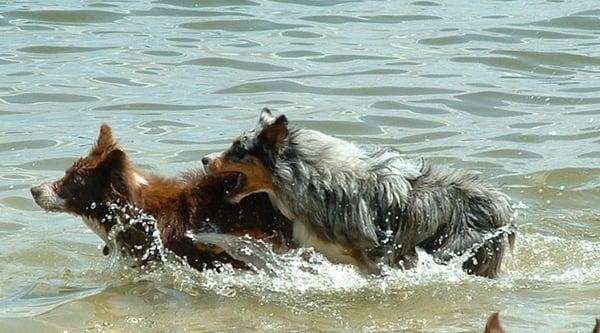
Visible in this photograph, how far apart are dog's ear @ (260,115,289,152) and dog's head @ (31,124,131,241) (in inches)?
35.5

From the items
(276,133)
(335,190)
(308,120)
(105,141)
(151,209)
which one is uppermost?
(276,133)

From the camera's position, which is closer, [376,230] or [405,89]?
[376,230]

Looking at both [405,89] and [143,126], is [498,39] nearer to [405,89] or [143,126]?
[405,89]

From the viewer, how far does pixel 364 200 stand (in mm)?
8219

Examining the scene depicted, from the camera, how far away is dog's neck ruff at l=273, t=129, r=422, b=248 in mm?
8141

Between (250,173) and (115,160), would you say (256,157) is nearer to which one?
(250,173)

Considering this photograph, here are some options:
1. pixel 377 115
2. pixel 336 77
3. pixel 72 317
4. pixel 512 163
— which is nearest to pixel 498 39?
pixel 336 77

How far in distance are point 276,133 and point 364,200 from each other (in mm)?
657

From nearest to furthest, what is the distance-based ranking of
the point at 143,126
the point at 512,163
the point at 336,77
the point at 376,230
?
the point at 376,230
the point at 512,163
the point at 143,126
the point at 336,77

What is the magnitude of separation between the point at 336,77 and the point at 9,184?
4465 mm

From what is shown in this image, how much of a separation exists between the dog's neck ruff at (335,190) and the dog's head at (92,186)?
37.9 inches

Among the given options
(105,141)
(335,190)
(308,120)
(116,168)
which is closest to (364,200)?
(335,190)

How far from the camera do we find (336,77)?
14.0 metres

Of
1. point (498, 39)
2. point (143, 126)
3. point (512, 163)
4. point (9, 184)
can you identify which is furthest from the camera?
point (498, 39)
